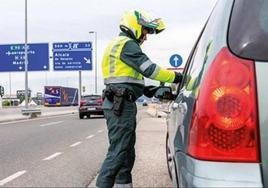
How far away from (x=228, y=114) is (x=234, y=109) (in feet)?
0.12

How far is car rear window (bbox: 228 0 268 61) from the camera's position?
7.79ft

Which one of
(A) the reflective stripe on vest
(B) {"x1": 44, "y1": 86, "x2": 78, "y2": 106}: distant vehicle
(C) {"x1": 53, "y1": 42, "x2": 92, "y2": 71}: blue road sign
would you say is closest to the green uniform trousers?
(A) the reflective stripe on vest

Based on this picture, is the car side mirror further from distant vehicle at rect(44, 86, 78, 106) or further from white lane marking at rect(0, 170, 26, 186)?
distant vehicle at rect(44, 86, 78, 106)

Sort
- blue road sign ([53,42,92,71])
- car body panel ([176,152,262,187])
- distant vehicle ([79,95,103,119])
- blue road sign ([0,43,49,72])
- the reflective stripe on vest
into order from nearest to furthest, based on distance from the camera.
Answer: car body panel ([176,152,262,187]) < the reflective stripe on vest < distant vehicle ([79,95,103,119]) < blue road sign ([0,43,49,72]) < blue road sign ([53,42,92,71])

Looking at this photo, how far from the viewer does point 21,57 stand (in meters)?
41.8

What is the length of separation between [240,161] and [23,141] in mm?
11566

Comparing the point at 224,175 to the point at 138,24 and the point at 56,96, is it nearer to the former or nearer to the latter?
the point at 138,24

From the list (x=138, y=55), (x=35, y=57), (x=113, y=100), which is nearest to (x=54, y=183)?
(x=113, y=100)

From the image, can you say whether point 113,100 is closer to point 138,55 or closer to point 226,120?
point 138,55

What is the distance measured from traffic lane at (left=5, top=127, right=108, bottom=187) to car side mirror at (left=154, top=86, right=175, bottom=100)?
7.53 ft

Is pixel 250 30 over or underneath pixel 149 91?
over

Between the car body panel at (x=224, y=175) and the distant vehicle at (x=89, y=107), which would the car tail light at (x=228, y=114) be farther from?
the distant vehicle at (x=89, y=107)

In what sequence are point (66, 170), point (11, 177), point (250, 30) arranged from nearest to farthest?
1. point (250, 30)
2. point (11, 177)
3. point (66, 170)

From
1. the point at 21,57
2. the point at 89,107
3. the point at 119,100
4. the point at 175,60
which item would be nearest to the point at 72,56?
the point at 21,57
